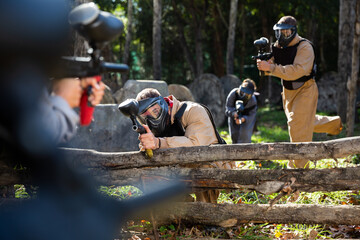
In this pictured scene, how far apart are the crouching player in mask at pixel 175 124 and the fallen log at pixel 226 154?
0.16 m

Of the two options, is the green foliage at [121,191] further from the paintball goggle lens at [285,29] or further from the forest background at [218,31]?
the forest background at [218,31]

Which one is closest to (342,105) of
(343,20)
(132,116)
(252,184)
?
(343,20)

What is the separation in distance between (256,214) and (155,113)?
55.5 inches

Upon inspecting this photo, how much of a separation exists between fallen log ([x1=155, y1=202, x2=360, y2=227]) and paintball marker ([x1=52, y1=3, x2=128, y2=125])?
91.0 inches

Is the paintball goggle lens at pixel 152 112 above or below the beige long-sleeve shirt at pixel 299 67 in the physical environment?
below

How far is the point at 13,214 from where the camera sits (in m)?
2.49

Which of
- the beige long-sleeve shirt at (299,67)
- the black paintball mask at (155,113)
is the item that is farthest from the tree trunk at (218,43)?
the black paintball mask at (155,113)

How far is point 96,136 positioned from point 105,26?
18.9 feet

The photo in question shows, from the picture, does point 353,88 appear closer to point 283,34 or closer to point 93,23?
point 283,34

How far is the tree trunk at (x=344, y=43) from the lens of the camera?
11516mm

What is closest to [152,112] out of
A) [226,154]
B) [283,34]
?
[226,154]

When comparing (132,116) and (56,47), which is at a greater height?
(56,47)

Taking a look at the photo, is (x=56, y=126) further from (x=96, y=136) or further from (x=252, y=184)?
(x=96, y=136)

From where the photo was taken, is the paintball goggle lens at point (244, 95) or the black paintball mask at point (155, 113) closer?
the black paintball mask at point (155, 113)
